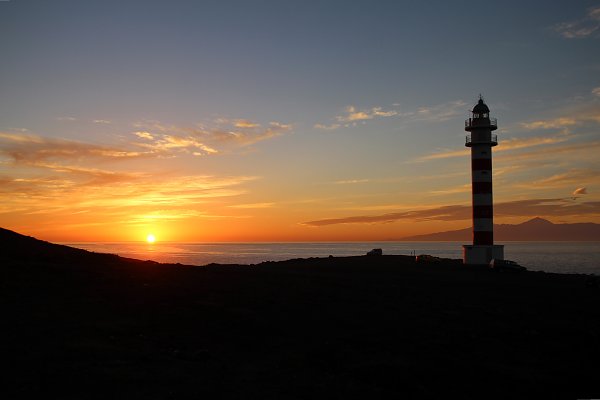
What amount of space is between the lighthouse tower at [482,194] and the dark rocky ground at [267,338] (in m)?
23.8

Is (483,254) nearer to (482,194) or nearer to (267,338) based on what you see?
(482,194)

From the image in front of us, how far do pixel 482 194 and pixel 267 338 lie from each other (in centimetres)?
4432

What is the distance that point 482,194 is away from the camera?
58094 mm

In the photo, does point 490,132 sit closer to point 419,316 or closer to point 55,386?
point 419,316

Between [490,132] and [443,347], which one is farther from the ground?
[490,132]

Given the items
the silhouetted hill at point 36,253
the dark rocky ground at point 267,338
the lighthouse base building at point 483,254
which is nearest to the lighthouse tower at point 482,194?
the lighthouse base building at point 483,254

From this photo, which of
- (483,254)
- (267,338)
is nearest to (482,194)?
(483,254)

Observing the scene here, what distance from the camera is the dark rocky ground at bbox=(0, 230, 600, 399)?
15.0m

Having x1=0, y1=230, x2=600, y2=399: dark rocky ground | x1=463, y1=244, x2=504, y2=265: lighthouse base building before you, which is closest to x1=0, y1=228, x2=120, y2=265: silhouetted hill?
x1=0, y1=230, x2=600, y2=399: dark rocky ground

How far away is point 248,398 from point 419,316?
14.2 meters

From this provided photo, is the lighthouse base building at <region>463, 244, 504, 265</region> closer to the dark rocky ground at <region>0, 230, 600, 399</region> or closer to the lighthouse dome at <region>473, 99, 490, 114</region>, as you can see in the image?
the lighthouse dome at <region>473, 99, 490, 114</region>

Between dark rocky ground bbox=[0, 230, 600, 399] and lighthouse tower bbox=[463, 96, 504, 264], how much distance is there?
2376 centimetres

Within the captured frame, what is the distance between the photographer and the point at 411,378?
1630cm

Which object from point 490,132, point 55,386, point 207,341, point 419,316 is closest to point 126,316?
point 207,341
